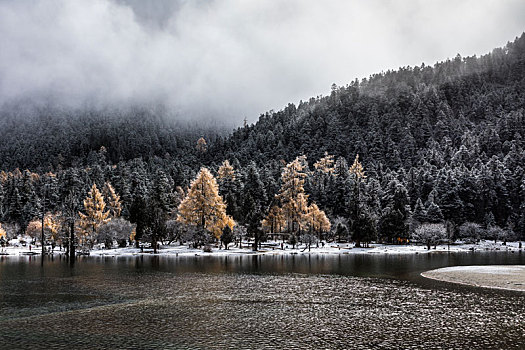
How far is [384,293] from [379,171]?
144m

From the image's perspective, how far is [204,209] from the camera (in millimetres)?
89000

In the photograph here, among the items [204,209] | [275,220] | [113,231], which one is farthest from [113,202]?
[275,220]

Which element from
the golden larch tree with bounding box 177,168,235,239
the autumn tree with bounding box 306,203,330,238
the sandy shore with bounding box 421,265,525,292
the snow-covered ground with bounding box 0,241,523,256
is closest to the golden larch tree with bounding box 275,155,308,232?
the autumn tree with bounding box 306,203,330,238

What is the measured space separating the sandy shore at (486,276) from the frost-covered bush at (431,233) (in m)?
47.1

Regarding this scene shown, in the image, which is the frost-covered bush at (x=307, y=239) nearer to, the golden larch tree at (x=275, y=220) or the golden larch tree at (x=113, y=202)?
the golden larch tree at (x=275, y=220)

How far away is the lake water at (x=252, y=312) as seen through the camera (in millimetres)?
22812

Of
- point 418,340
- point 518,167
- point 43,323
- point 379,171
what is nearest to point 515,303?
point 418,340

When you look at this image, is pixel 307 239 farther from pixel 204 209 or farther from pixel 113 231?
pixel 113 231

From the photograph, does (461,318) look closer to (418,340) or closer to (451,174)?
(418,340)

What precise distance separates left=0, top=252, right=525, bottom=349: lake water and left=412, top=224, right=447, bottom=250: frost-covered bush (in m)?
61.7

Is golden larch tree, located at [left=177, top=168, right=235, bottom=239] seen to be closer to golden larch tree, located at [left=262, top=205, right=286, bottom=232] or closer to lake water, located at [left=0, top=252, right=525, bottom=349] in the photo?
golden larch tree, located at [left=262, top=205, right=286, bottom=232]

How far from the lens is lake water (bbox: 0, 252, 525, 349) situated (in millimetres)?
22812

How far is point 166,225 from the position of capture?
304ft

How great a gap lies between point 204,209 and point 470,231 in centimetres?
7822
